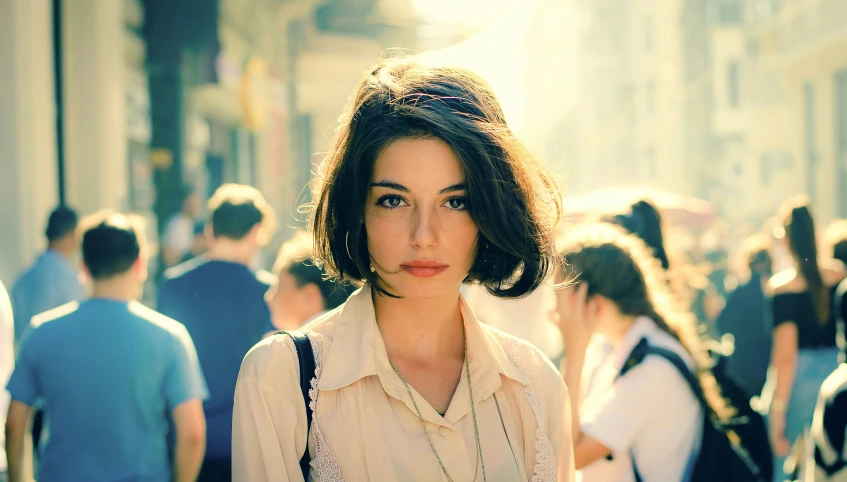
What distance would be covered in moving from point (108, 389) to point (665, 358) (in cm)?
231

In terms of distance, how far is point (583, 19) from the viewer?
58062 mm

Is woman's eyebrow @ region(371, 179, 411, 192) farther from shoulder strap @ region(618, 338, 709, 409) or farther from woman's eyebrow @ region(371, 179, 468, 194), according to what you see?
shoulder strap @ region(618, 338, 709, 409)

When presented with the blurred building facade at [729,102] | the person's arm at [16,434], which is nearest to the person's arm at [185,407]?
the person's arm at [16,434]

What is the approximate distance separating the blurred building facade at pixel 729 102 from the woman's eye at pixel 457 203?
93.0 ft

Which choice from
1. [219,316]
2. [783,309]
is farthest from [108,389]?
[783,309]

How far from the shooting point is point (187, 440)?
155 inches

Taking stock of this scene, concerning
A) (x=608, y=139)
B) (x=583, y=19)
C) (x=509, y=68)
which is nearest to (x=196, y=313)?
(x=509, y=68)

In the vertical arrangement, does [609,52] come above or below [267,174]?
above

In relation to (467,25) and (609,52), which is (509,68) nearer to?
(467,25)

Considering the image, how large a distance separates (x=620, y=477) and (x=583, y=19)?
58.1m

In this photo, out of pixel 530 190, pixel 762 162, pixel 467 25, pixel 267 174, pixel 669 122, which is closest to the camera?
pixel 530 190

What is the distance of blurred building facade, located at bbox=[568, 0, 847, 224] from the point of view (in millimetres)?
29484

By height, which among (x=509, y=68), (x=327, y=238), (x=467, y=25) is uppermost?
(x=467, y=25)

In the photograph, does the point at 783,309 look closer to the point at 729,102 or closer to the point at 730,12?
the point at 729,102
